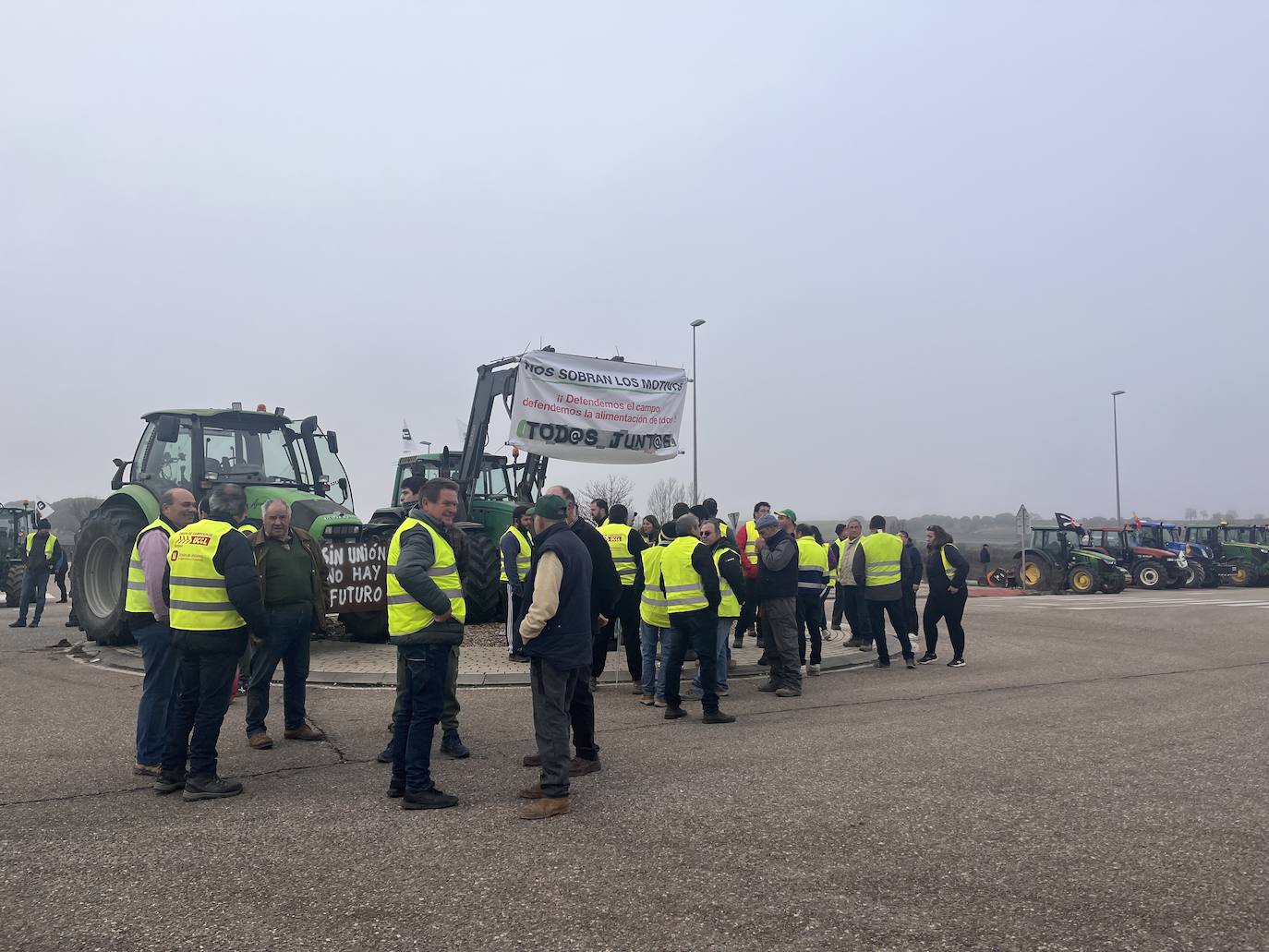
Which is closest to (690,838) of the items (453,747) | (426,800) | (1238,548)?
(426,800)

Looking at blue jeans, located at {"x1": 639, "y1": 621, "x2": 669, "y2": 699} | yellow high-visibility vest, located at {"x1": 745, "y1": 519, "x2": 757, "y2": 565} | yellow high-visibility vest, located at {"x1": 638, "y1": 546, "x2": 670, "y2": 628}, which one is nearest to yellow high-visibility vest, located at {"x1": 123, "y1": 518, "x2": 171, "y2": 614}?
yellow high-visibility vest, located at {"x1": 638, "y1": 546, "x2": 670, "y2": 628}

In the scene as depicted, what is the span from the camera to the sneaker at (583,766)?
6172mm

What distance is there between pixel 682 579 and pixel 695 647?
608mm

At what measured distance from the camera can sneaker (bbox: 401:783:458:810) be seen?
5293mm

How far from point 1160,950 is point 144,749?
586 cm

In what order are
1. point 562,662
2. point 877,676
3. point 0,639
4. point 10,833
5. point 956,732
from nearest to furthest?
1. point 10,833
2. point 562,662
3. point 956,732
4. point 877,676
5. point 0,639

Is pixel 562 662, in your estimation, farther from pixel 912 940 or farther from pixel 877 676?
pixel 877 676

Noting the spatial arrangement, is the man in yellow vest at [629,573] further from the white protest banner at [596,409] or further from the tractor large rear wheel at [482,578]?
the white protest banner at [596,409]

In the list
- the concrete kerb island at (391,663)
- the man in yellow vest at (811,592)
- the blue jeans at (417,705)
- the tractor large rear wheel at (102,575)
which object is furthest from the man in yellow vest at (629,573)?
the tractor large rear wheel at (102,575)

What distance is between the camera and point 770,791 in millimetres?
5562

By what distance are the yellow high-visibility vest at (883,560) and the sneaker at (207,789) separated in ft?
27.1

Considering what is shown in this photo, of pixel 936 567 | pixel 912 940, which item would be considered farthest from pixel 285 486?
pixel 912 940

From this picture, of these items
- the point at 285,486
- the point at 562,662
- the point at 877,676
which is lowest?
the point at 877,676

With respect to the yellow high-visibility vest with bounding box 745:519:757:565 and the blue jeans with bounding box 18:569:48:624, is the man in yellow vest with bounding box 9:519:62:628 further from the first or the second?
the yellow high-visibility vest with bounding box 745:519:757:565
